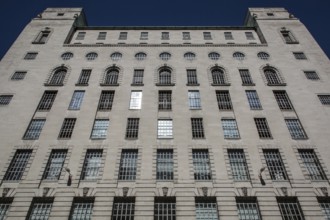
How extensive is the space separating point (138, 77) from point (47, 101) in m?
10.6

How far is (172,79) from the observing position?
29.2 meters

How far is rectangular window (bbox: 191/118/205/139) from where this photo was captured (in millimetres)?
23281

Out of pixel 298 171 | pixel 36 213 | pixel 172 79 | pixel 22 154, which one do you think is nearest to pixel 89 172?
pixel 36 213

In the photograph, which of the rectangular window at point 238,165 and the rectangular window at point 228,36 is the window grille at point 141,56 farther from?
the rectangular window at point 238,165

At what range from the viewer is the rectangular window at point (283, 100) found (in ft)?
84.8

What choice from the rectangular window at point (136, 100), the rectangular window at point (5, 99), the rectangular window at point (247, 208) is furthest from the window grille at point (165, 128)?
the rectangular window at point (5, 99)

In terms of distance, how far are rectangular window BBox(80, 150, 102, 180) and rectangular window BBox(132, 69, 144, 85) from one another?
32.7 ft

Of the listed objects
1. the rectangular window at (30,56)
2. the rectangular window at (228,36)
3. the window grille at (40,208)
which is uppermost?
the rectangular window at (228,36)

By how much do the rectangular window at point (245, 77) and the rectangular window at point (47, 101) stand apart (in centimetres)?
2174

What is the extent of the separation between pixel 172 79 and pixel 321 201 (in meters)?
18.9

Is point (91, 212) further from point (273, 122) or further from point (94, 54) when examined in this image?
point (94, 54)

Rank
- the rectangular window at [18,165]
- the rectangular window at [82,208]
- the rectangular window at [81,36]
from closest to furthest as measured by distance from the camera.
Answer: the rectangular window at [82,208]
the rectangular window at [18,165]
the rectangular window at [81,36]

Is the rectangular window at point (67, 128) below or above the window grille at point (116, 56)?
below

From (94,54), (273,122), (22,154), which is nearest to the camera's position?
(22,154)
